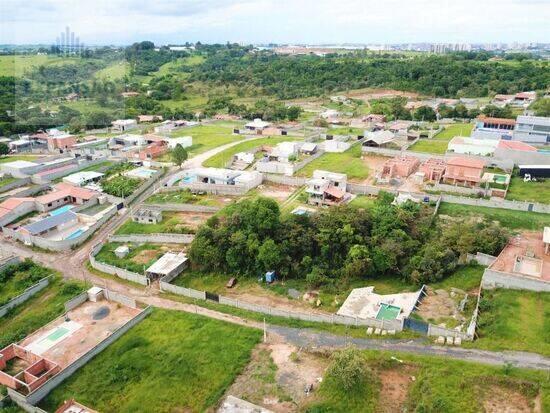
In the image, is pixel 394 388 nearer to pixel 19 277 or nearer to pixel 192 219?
pixel 192 219

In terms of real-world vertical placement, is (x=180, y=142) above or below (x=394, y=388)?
above

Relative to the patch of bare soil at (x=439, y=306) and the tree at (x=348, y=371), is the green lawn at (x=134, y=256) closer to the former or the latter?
the tree at (x=348, y=371)

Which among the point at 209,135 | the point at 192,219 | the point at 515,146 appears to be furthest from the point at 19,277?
the point at 515,146

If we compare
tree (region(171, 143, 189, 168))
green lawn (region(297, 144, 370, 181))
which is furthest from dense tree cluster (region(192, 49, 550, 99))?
tree (region(171, 143, 189, 168))

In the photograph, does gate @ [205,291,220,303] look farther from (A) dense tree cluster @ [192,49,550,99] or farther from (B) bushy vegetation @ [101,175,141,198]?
(A) dense tree cluster @ [192,49,550,99]

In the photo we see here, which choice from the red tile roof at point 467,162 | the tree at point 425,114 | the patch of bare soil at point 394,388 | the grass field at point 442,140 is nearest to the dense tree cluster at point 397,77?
the tree at point 425,114
